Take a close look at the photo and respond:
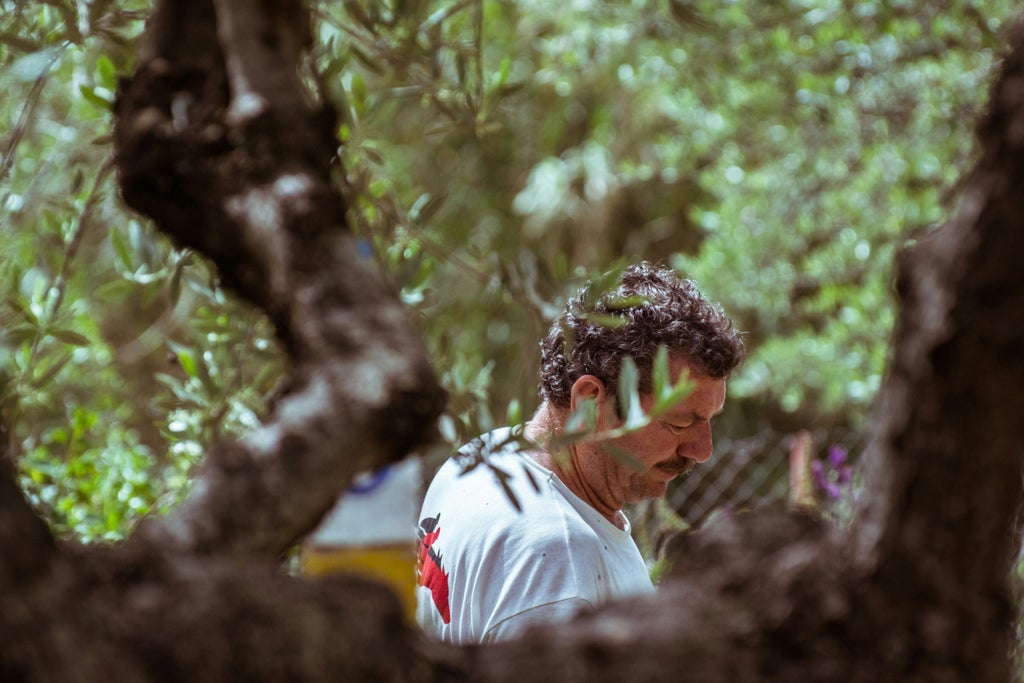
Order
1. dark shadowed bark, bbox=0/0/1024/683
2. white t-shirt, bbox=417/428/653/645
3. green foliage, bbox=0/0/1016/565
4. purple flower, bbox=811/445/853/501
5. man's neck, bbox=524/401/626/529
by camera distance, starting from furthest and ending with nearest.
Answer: purple flower, bbox=811/445/853/501 < man's neck, bbox=524/401/626/529 < white t-shirt, bbox=417/428/653/645 < green foliage, bbox=0/0/1016/565 < dark shadowed bark, bbox=0/0/1024/683

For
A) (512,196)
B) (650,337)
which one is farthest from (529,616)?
(512,196)

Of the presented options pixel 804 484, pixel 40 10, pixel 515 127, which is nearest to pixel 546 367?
pixel 40 10

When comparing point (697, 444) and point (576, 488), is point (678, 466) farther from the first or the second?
point (576, 488)

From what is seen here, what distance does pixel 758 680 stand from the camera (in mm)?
728

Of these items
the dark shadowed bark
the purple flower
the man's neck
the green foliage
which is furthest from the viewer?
the purple flower

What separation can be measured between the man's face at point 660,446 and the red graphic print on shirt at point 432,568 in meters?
0.36

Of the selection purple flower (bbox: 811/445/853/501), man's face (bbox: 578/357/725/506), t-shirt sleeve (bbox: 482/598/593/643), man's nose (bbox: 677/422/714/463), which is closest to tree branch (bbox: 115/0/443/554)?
t-shirt sleeve (bbox: 482/598/593/643)

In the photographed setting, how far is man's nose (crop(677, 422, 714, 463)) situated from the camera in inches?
95.4

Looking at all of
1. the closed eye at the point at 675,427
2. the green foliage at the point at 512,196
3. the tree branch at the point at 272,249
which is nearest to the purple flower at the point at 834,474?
the green foliage at the point at 512,196

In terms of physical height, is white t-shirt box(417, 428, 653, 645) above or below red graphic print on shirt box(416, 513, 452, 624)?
above

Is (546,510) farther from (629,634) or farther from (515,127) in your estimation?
(515,127)

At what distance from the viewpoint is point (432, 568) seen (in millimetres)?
2264

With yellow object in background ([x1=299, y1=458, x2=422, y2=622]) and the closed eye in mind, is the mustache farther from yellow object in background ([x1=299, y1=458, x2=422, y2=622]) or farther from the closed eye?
yellow object in background ([x1=299, y1=458, x2=422, y2=622])

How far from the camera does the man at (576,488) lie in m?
1.99
